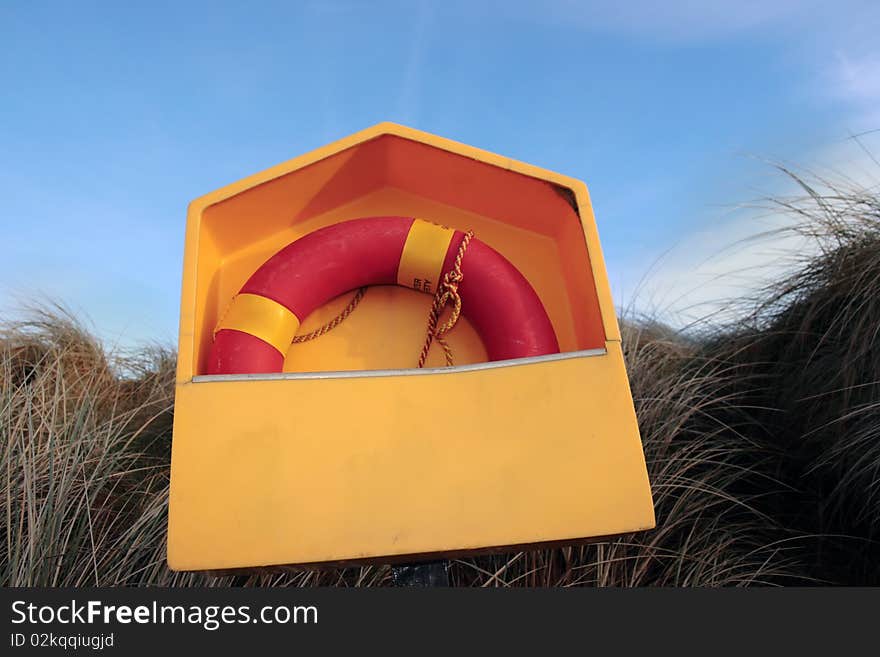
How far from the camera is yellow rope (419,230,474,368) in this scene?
207cm

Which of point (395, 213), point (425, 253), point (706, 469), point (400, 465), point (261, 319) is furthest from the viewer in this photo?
point (706, 469)

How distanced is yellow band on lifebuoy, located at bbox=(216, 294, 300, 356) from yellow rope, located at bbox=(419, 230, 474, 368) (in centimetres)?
43

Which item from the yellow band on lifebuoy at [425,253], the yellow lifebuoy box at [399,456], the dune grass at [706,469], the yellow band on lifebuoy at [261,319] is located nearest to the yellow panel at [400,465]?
the yellow lifebuoy box at [399,456]

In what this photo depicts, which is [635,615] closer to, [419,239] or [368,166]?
[419,239]

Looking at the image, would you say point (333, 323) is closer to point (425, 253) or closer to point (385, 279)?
point (385, 279)

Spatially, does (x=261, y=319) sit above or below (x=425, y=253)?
below

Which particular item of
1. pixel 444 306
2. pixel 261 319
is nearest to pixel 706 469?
pixel 444 306

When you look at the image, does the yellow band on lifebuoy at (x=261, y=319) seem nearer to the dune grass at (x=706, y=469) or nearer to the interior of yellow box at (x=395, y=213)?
the interior of yellow box at (x=395, y=213)

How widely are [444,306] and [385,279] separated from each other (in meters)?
0.22

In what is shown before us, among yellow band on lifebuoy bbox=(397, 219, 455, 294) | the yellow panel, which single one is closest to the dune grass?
the yellow panel

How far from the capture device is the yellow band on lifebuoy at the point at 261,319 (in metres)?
1.98

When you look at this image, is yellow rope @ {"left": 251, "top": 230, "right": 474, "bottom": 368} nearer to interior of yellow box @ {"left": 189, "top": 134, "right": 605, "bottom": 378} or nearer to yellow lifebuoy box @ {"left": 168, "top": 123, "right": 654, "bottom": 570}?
interior of yellow box @ {"left": 189, "top": 134, "right": 605, "bottom": 378}

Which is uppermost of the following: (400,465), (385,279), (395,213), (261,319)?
(395,213)

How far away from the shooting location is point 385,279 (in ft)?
7.28
